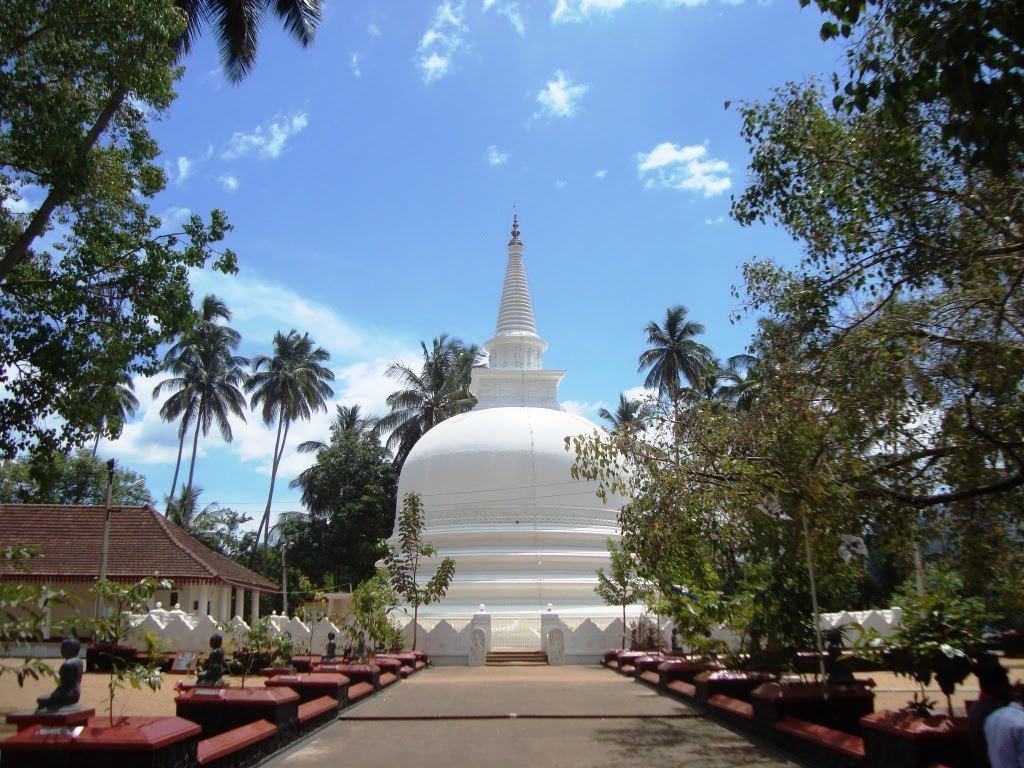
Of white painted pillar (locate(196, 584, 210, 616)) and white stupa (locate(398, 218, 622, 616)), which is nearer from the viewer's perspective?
white stupa (locate(398, 218, 622, 616))

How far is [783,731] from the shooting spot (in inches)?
388

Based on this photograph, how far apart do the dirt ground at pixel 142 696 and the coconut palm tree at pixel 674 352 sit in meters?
28.5

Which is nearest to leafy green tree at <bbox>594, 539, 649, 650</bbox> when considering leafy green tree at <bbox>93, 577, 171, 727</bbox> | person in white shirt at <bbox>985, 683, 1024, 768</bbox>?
leafy green tree at <bbox>93, 577, 171, 727</bbox>

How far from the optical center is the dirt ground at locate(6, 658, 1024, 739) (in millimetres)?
13664

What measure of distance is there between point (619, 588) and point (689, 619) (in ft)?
44.1

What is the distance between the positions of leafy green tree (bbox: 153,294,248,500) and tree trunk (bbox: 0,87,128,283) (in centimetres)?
3452

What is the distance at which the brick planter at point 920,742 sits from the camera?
7031 millimetres

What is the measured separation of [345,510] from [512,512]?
16.1 metres

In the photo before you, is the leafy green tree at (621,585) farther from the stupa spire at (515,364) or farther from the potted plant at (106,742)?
the potted plant at (106,742)

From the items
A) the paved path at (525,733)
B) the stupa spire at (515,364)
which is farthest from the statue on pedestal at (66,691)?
the stupa spire at (515,364)

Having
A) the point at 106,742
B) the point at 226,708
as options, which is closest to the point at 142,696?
the point at 226,708

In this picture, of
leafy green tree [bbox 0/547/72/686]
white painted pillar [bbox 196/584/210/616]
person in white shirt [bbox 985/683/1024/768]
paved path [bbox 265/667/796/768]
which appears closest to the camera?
person in white shirt [bbox 985/683/1024/768]

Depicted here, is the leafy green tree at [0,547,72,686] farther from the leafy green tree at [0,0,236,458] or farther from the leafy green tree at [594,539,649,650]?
the leafy green tree at [594,539,649,650]

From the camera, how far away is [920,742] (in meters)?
7.05
